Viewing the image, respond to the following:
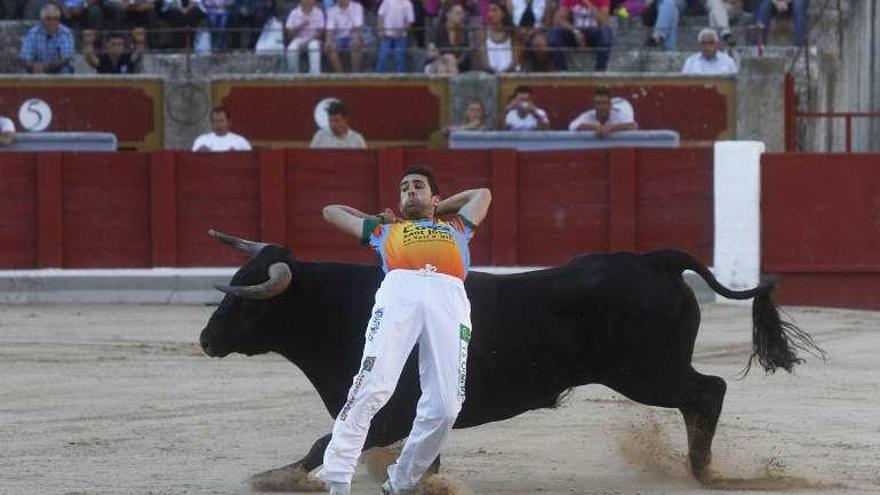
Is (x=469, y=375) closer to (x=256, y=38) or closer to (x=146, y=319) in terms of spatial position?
(x=146, y=319)

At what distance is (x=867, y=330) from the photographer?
13539 mm

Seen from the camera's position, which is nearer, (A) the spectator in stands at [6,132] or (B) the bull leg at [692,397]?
(B) the bull leg at [692,397]

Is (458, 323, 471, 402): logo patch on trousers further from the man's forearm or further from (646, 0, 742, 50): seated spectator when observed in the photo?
(646, 0, 742, 50): seated spectator

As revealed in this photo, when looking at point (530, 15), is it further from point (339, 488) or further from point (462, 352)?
point (339, 488)

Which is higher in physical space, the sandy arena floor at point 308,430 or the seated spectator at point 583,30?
the seated spectator at point 583,30

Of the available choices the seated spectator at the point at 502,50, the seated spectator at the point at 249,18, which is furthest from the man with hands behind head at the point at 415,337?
the seated spectator at the point at 249,18

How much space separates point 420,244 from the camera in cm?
669

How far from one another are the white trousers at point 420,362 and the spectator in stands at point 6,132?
10234 mm

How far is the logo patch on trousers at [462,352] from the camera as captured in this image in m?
6.66

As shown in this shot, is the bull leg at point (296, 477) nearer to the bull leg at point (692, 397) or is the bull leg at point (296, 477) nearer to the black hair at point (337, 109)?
the bull leg at point (692, 397)

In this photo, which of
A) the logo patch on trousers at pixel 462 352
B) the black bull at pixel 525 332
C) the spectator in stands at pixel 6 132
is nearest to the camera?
the logo patch on trousers at pixel 462 352

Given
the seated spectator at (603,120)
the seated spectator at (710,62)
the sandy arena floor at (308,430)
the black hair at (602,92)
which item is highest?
the seated spectator at (710,62)

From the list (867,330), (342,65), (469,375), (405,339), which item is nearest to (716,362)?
(867,330)

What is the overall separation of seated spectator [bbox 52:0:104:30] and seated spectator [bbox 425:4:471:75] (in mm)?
2981
